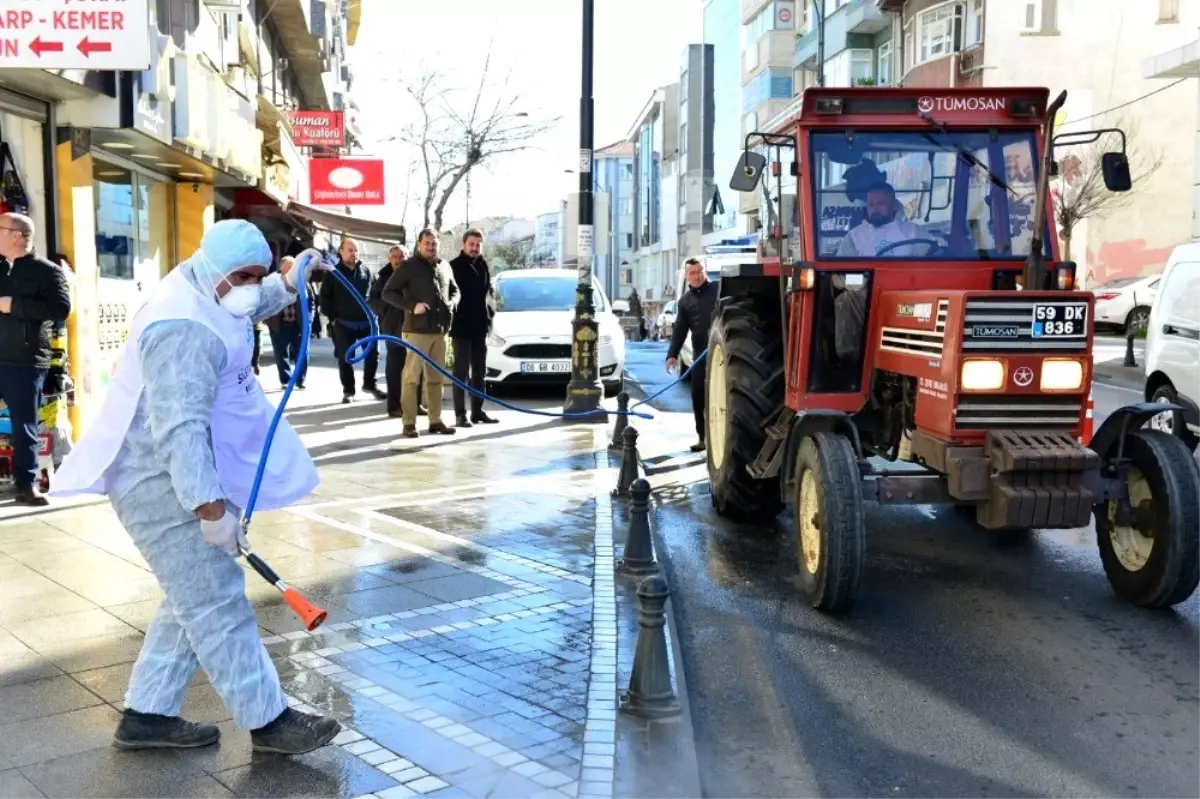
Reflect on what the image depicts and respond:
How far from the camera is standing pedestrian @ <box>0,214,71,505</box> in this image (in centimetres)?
750

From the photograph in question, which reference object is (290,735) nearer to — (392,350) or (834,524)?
(834,524)

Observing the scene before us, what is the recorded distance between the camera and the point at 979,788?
4.07 m

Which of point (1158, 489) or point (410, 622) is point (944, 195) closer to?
point (1158, 489)

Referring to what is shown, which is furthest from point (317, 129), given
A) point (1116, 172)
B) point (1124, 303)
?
point (1116, 172)

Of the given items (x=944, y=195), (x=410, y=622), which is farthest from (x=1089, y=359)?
(x=410, y=622)

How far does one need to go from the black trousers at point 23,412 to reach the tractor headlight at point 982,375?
5727 mm

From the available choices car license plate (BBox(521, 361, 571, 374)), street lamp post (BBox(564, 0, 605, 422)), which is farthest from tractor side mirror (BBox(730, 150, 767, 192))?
car license plate (BBox(521, 361, 571, 374))

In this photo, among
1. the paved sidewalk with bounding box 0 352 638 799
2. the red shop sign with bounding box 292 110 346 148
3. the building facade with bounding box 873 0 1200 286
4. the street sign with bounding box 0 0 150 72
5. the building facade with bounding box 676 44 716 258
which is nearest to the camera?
the paved sidewalk with bounding box 0 352 638 799

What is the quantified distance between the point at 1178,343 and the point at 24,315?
9285 millimetres

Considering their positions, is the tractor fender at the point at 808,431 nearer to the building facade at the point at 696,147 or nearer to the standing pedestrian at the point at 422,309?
the standing pedestrian at the point at 422,309

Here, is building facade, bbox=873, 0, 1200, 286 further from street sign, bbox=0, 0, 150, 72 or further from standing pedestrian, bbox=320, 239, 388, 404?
street sign, bbox=0, 0, 150, 72

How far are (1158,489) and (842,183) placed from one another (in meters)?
2.50

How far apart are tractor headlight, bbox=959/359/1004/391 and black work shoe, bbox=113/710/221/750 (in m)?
3.79

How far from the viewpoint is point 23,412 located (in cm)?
772
